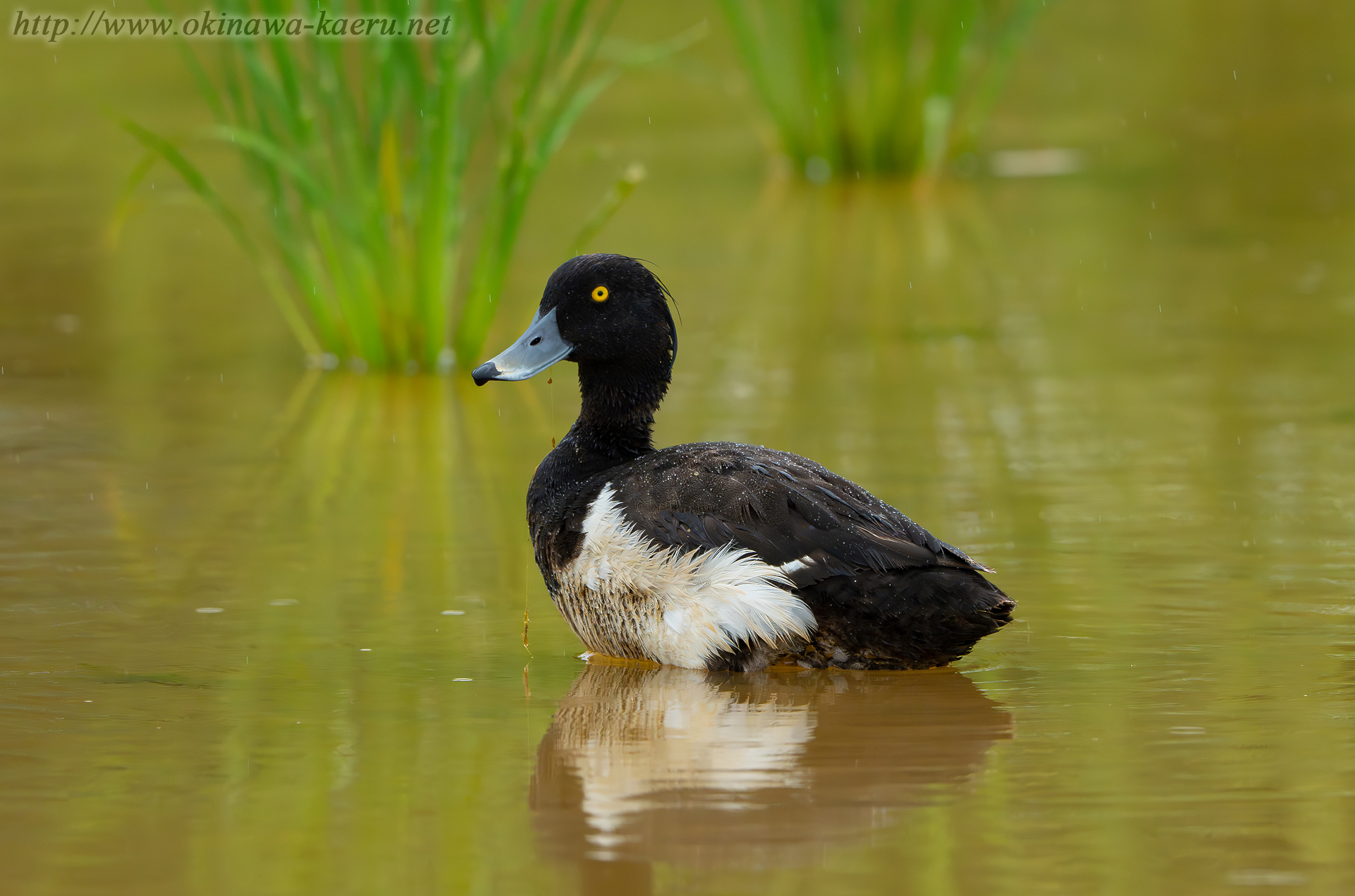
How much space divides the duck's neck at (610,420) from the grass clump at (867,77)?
8758 mm

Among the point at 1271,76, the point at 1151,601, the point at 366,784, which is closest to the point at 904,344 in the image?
the point at 1151,601

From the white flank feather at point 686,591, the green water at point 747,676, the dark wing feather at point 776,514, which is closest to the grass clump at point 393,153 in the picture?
the green water at point 747,676

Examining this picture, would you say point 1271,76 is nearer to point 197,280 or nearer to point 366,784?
point 197,280

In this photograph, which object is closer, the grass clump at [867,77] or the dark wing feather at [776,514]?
the dark wing feather at [776,514]

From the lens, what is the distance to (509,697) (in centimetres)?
549

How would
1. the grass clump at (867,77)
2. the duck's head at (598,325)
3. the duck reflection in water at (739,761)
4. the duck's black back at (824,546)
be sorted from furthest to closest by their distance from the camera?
the grass clump at (867,77)
the duck's head at (598,325)
the duck's black back at (824,546)
the duck reflection in water at (739,761)

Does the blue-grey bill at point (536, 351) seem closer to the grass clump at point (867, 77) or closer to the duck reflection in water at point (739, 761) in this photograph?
the duck reflection in water at point (739, 761)

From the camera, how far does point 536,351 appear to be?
20.9ft

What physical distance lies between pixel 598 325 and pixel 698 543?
103 cm

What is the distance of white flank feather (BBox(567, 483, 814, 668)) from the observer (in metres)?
5.48

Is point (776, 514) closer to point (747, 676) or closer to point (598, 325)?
point (747, 676)

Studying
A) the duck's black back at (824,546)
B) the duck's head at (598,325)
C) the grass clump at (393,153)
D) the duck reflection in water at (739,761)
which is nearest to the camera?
the duck reflection in water at (739,761)

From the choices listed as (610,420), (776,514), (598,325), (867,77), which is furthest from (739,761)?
(867,77)

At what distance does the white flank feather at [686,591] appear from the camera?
5484 millimetres
